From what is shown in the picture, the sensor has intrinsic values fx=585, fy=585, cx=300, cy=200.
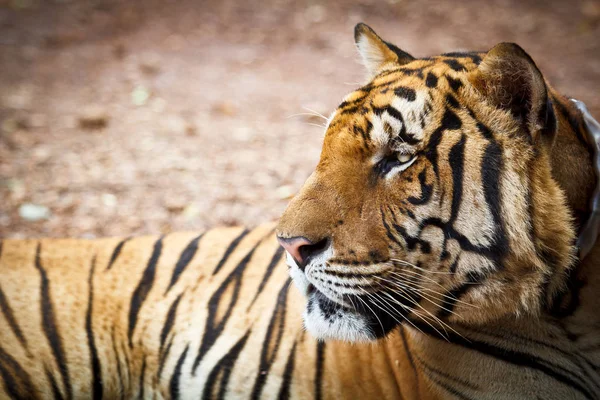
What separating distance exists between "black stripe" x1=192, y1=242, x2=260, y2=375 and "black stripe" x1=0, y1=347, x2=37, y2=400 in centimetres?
60

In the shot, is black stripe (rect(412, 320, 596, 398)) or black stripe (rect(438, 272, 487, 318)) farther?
black stripe (rect(412, 320, 596, 398))

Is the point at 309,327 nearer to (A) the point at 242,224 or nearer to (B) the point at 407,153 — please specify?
(B) the point at 407,153

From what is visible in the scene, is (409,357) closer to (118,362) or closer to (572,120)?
(572,120)

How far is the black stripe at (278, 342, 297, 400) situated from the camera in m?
2.02

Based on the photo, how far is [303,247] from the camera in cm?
158

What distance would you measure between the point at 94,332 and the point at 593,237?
1723mm

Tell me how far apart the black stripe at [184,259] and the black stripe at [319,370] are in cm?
65

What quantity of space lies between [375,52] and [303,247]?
0.78 m

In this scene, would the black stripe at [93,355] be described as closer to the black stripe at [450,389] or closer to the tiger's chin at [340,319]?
the tiger's chin at [340,319]

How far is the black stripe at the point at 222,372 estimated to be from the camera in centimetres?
212

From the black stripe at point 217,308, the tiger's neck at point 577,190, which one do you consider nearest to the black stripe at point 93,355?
the black stripe at point 217,308

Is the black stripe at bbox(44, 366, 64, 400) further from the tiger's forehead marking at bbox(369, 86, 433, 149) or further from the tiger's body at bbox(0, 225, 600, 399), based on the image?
the tiger's forehead marking at bbox(369, 86, 433, 149)

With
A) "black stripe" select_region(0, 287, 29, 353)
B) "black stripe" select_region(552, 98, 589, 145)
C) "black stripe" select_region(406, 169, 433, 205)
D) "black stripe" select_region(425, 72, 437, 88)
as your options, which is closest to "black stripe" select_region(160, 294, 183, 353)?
"black stripe" select_region(0, 287, 29, 353)

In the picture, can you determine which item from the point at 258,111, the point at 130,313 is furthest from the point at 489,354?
the point at 258,111
